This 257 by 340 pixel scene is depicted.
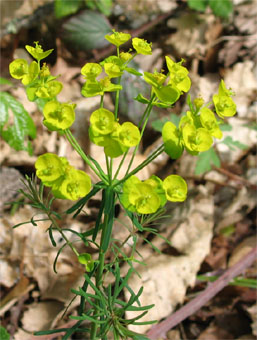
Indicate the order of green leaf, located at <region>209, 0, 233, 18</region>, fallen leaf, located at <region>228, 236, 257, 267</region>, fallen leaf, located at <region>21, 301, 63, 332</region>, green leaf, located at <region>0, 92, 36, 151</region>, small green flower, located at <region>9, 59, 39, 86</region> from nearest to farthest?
small green flower, located at <region>9, 59, 39, 86</region> < fallen leaf, located at <region>21, 301, 63, 332</region> < green leaf, located at <region>0, 92, 36, 151</region> < fallen leaf, located at <region>228, 236, 257, 267</region> < green leaf, located at <region>209, 0, 233, 18</region>

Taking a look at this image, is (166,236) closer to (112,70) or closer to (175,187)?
(175,187)

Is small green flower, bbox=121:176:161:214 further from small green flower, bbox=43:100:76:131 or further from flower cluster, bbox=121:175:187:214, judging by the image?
small green flower, bbox=43:100:76:131

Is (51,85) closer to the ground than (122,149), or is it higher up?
higher up

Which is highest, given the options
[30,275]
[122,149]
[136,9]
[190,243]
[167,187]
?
[122,149]

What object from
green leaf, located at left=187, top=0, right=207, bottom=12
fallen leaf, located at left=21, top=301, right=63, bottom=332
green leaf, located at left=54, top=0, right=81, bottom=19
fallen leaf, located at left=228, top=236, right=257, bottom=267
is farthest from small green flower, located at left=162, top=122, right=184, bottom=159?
green leaf, located at left=187, top=0, right=207, bottom=12

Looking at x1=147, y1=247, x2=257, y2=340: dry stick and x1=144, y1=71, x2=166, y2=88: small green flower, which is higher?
x1=144, y1=71, x2=166, y2=88: small green flower

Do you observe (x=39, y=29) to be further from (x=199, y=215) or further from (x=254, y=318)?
(x=254, y=318)

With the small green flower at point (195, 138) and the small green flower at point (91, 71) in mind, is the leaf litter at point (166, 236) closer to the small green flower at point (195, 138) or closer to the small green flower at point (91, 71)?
the small green flower at point (195, 138)

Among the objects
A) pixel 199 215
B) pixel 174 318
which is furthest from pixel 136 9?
pixel 174 318

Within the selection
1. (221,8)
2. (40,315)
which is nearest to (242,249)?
(40,315)
